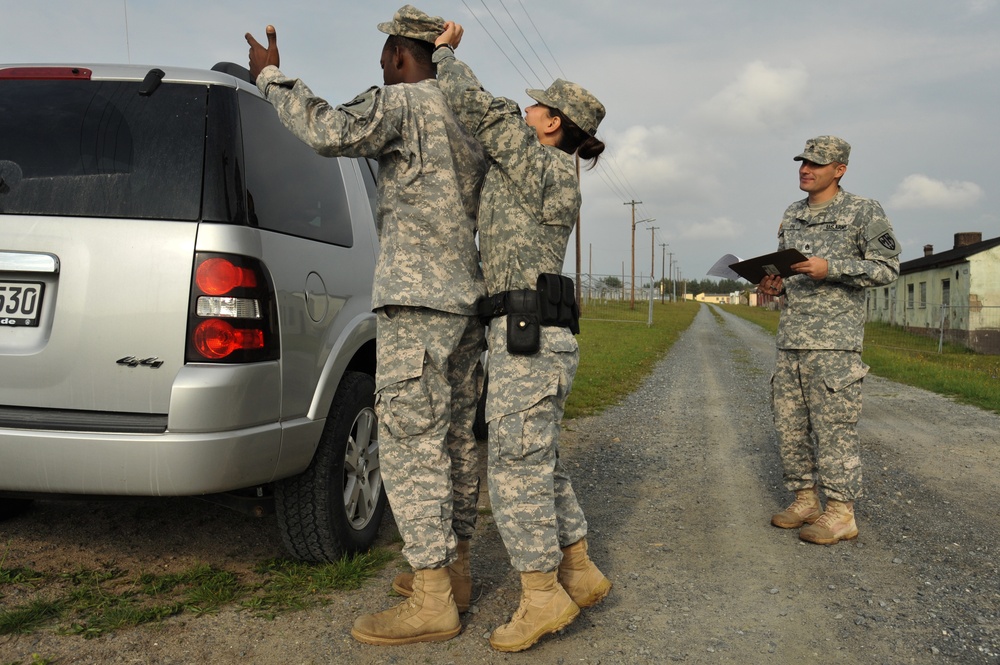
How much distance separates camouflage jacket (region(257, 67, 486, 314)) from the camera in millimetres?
2566

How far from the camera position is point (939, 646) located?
268 cm

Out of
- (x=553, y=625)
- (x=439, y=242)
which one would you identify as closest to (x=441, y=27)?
(x=439, y=242)

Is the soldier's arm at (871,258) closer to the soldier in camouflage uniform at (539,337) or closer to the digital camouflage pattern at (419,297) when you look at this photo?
the soldier in camouflage uniform at (539,337)

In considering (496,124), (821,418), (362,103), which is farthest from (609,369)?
(362,103)

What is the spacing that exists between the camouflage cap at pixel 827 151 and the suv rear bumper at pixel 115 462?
3.16 m

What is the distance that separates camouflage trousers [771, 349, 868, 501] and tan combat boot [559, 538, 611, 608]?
1658 mm

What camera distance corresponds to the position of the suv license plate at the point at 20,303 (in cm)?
254

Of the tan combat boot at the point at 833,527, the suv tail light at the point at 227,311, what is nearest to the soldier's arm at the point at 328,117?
the suv tail light at the point at 227,311

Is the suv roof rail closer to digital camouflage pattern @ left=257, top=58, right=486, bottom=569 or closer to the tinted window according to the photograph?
the tinted window

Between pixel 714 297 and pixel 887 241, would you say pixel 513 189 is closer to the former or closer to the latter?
pixel 887 241

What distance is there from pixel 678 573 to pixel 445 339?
62.5 inches

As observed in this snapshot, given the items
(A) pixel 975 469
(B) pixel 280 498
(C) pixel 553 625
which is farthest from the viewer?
(A) pixel 975 469

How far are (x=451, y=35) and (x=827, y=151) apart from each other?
→ 7.52ft

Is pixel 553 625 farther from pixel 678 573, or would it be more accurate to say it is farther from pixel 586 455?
pixel 586 455
